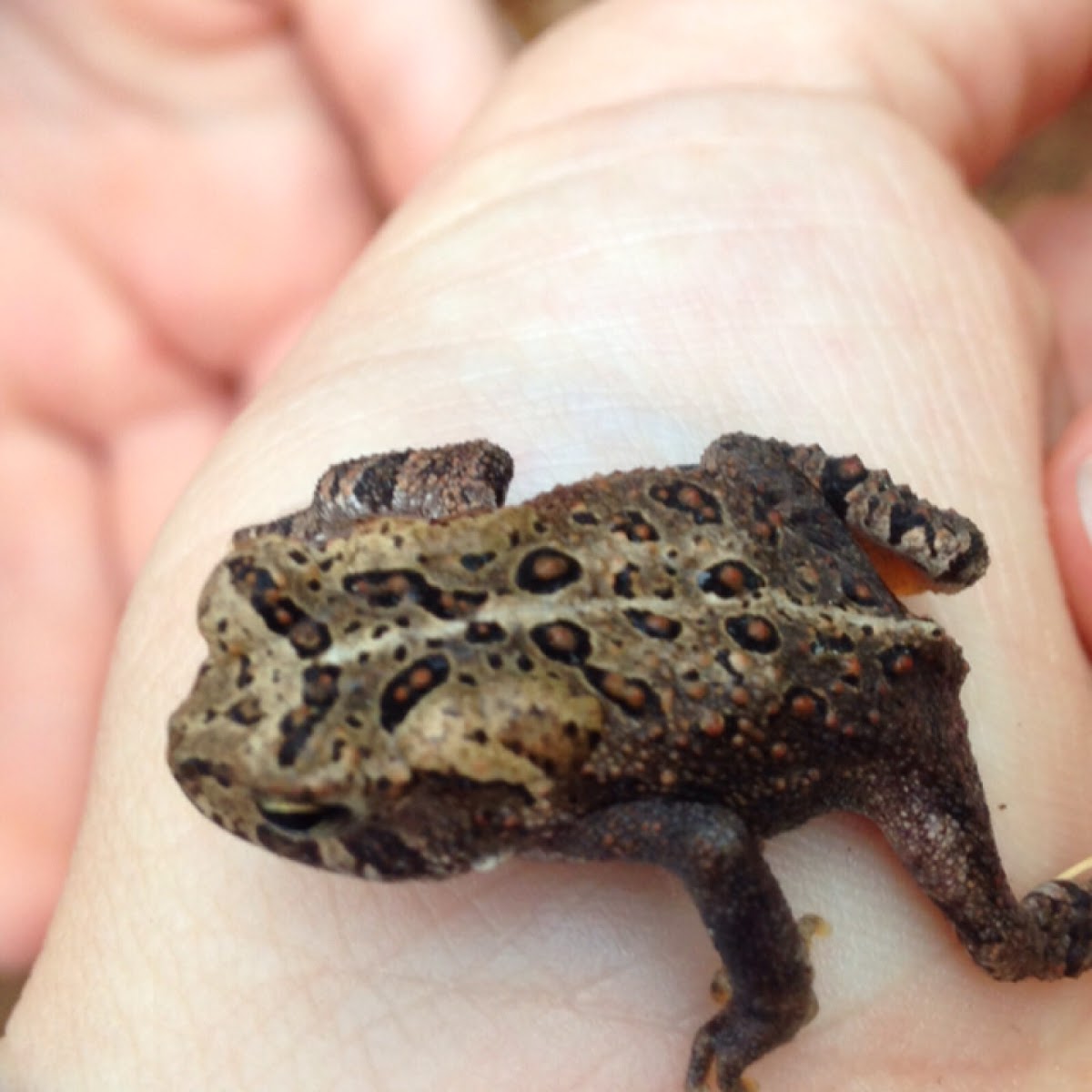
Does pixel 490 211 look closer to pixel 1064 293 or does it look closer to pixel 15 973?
pixel 1064 293

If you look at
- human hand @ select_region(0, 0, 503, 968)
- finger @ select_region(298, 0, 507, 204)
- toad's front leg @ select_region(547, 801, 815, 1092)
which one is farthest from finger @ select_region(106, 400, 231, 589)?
toad's front leg @ select_region(547, 801, 815, 1092)

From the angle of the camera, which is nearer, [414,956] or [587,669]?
[587,669]

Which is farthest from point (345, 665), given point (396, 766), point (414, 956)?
point (414, 956)

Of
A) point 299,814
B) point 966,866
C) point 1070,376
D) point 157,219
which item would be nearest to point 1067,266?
point 1070,376

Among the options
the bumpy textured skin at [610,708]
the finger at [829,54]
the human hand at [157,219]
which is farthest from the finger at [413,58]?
the bumpy textured skin at [610,708]

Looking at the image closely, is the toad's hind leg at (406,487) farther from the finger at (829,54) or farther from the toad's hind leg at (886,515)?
the finger at (829,54)

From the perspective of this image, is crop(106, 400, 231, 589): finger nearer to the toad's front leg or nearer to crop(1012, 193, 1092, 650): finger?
the toad's front leg

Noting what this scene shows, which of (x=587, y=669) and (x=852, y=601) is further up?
(x=587, y=669)

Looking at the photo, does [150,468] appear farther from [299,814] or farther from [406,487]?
[299,814]
